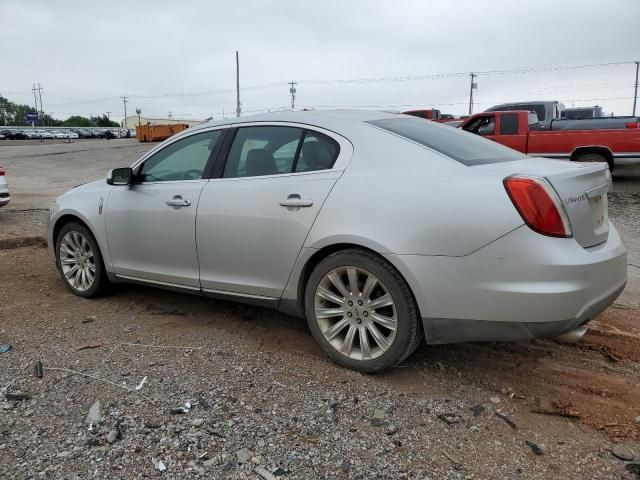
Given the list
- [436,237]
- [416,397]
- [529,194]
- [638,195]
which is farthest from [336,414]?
[638,195]

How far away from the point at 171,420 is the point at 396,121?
2379 mm

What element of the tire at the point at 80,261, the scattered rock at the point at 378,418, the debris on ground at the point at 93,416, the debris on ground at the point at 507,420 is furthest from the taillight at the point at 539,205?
the tire at the point at 80,261

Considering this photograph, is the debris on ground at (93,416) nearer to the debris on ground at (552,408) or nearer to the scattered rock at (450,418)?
the scattered rock at (450,418)

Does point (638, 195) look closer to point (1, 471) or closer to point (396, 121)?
point (396, 121)

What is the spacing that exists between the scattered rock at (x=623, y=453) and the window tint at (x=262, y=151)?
7.88 ft

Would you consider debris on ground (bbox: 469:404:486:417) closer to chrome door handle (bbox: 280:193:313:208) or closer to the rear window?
the rear window

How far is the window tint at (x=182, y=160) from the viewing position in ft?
13.9

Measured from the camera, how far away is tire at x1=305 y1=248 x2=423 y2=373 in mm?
3209

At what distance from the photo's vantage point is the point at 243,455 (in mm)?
2652

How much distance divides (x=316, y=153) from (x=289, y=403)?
157 centimetres

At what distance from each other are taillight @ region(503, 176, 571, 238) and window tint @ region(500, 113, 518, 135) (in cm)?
1127

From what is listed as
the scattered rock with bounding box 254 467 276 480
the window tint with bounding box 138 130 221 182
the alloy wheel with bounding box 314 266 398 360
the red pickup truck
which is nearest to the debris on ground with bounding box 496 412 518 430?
the alloy wheel with bounding box 314 266 398 360

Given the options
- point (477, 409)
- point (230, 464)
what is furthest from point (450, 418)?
point (230, 464)

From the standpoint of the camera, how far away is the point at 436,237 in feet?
9.94
